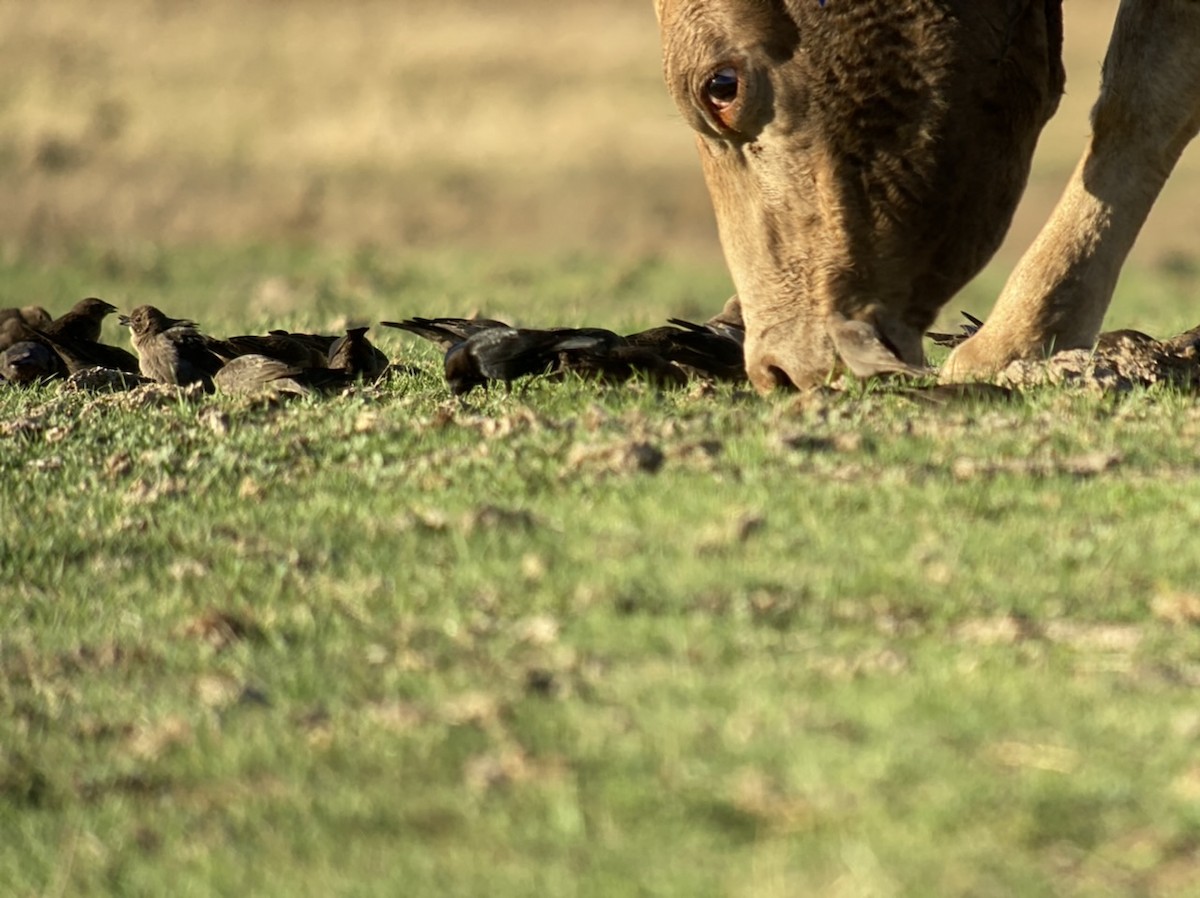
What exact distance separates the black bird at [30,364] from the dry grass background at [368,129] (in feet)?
45.5

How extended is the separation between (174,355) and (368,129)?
65.1 feet

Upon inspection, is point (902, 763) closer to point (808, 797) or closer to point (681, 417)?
point (808, 797)

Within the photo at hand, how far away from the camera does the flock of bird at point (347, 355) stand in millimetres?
6477

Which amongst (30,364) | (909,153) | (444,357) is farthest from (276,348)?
(909,153)

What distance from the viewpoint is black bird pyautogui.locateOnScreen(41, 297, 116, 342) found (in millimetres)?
7758

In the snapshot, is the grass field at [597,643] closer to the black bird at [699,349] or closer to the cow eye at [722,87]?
the black bird at [699,349]

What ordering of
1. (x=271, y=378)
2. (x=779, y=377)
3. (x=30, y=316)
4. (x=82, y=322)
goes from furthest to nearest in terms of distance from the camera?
1. (x=30, y=316)
2. (x=82, y=322)
3. (x=271, y=378)
4. (x=779, y=377)

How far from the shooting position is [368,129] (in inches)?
1040

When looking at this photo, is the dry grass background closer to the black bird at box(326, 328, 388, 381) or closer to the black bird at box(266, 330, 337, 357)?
the black bird at box(266, 330, 337, 357)

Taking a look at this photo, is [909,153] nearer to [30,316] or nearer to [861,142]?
[861,142]

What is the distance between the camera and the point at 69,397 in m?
6.63

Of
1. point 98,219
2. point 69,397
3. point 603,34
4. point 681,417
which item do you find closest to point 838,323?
point 681,417

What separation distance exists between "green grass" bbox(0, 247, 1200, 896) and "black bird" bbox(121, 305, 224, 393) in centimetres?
90

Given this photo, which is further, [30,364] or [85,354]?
[85,354]
